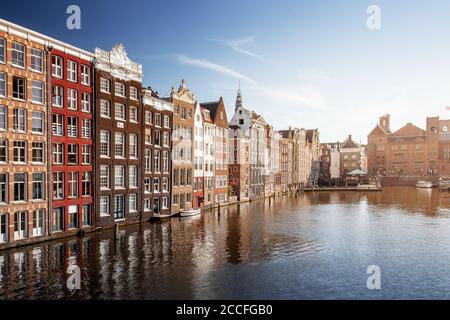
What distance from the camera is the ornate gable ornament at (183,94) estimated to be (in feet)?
215

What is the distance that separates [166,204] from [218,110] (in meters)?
27.2

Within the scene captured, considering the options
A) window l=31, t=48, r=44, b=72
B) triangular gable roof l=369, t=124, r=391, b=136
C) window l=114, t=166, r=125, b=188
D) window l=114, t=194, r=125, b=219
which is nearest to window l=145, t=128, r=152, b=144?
window l=114, t=166, r=125, b=188

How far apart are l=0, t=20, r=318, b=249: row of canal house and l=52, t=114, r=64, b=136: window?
0.36ft

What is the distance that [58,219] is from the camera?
43.2 metres

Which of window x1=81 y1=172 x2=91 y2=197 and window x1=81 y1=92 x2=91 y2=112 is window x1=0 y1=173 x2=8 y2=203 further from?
window x1=81 y1=92 x2=91 y2=112

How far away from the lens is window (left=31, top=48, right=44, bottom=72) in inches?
1596

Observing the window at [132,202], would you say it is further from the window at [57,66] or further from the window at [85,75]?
the window at [57,66]

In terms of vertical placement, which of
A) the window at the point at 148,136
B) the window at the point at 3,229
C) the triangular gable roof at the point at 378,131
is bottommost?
the window at the point at 3,229

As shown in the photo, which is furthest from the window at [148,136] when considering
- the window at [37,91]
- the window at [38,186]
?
the window at [38,186]

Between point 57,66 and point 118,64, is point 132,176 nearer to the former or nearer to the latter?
point 118,64

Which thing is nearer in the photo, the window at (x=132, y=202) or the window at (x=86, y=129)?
the window at (x=86, y=129)

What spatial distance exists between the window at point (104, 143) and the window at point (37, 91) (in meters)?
9.64

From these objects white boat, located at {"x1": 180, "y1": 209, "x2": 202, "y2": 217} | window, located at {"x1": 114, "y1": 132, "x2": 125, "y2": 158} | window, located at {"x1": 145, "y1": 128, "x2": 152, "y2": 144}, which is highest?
window, located at {"x1": 145, "y1": 128, "x2": 152, "y2": 144}
